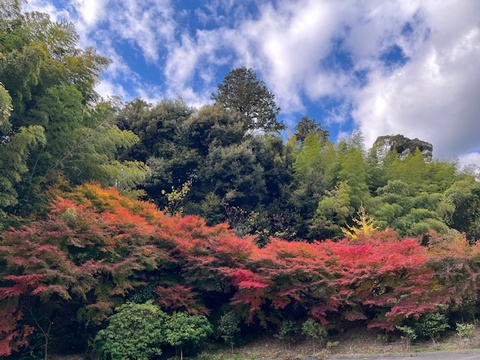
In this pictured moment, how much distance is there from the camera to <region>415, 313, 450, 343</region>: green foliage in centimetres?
779

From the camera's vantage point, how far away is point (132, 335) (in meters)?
7.89

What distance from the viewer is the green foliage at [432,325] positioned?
307 inches

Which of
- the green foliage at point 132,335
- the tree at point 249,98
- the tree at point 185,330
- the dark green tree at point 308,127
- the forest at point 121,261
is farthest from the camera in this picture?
the dark green tree at point 308,127

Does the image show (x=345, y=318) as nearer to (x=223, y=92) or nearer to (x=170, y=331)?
(x=170, y=331)

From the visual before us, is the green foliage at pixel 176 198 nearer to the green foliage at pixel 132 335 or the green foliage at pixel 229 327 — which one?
the green foliage at pixel 229 327

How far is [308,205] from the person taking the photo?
18.9 meters

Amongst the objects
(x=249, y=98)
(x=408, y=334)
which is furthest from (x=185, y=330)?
(x=249, y=98)

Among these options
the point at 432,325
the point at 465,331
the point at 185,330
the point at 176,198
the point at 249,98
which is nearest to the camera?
the point at 465,331

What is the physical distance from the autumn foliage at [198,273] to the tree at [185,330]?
0.31 m

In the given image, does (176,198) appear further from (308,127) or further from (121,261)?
(308,127)

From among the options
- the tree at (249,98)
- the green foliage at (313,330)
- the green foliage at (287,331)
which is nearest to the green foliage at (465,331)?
the green foliage at (313,330)

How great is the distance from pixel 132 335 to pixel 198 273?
2140mm

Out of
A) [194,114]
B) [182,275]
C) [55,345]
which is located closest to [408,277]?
[182,275]

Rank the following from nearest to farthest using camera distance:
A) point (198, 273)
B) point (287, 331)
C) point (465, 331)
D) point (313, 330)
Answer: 1. point (465, 331)
2. point (313, 330)
3. point (287, 331)
4. point (198, 273)
